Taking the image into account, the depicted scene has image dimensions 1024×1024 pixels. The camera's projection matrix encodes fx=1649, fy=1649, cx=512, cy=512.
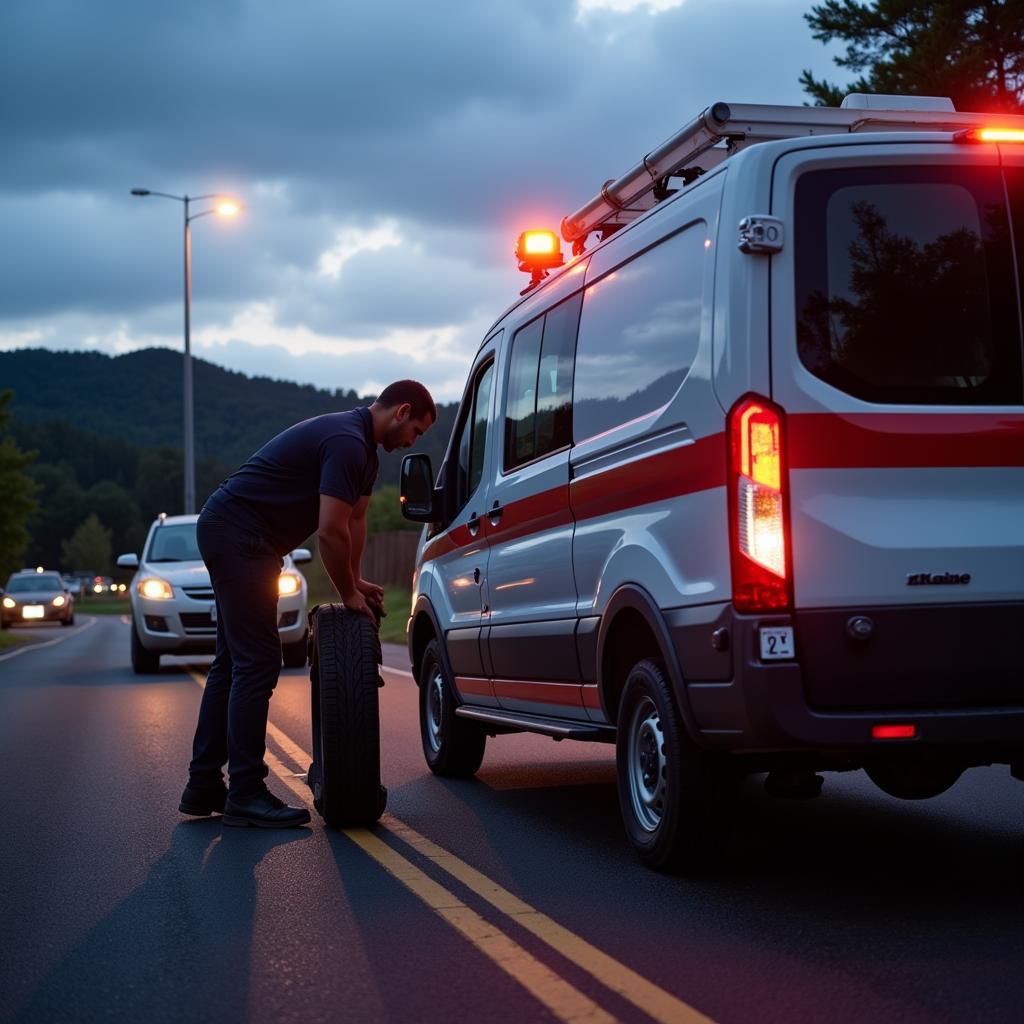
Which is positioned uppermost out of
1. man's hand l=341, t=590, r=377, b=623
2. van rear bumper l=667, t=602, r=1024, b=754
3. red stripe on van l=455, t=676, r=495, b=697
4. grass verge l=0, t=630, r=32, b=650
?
man's hand l=341, t=590, r=377, b=623

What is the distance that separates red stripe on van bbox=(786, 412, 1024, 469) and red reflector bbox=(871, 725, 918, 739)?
816mm

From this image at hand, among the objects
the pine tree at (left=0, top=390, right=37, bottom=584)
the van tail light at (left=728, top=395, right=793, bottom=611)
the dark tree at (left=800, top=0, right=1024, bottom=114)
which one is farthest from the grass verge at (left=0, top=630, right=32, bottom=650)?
the pine tree at (left=0, top=390, right=37, bottom=584)

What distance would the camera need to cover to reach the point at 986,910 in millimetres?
5340

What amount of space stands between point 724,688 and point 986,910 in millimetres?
1121

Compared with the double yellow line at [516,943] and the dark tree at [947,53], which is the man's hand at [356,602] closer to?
the double yellow line at [516,943]

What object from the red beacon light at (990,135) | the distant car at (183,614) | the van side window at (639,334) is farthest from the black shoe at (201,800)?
the distant car at (183,614)

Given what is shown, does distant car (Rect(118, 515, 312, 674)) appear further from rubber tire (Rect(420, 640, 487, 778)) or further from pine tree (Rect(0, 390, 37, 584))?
pine tree (Rect(0, 390, 37, 584))

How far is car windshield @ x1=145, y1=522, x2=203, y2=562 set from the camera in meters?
20.0

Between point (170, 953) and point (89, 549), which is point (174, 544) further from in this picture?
point (89, 549)

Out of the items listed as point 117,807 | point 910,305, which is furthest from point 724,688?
point 117,807

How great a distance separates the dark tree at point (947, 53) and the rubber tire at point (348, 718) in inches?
652

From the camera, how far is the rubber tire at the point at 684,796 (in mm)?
5688

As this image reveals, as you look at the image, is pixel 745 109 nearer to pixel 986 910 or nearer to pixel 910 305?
pixel 910 305

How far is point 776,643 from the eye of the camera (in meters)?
5.15
